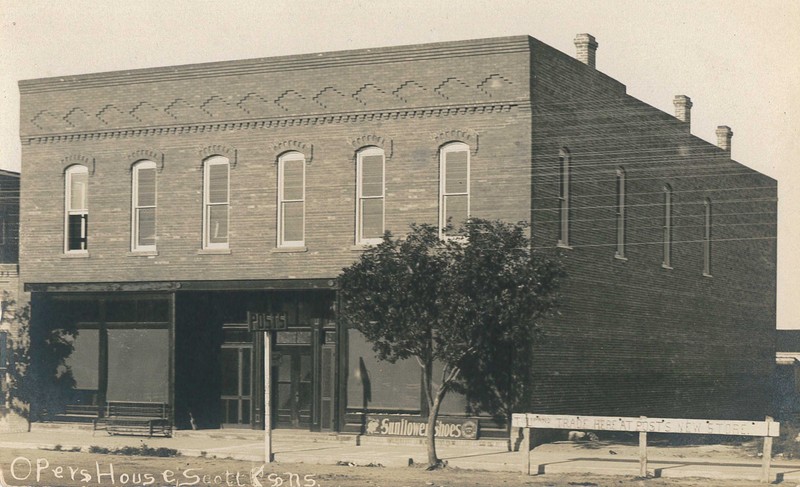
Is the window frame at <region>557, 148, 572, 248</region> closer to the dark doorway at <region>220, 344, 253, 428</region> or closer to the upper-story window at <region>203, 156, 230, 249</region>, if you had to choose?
the upper-story window at <region>203, 156, 230, 249</region>

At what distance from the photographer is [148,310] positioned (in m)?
34.0

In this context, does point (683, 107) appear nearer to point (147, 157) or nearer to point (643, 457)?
point (147, 157)

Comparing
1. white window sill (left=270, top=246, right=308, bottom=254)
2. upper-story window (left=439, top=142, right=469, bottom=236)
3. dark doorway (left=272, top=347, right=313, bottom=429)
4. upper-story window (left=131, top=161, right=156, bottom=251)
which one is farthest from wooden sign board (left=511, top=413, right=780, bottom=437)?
upper-story window (left=131, top=161, right=156, bottom=251)

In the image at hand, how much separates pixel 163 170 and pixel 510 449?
1127 cm

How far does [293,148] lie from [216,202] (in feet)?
8.23

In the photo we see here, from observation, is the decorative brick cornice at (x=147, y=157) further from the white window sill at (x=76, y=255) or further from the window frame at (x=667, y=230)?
the window frame at (x=667, y=230)

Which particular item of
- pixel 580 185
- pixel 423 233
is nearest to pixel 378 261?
pixel 423 233

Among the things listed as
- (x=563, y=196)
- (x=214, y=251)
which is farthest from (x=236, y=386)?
(x=563, y=196)

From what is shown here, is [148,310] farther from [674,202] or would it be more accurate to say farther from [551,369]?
[674,202]

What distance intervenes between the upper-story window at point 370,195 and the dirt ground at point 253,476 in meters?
6.68

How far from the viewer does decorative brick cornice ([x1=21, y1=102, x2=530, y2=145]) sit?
98.8ft

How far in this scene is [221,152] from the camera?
32.8 metres

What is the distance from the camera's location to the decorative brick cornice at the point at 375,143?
101 feet

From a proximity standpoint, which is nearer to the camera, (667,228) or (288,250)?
(288,250)
